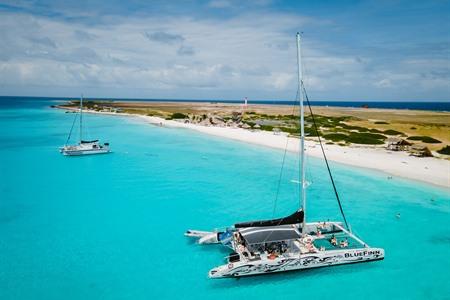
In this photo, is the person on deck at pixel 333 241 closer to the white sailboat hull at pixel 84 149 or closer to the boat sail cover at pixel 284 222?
the boat sail cover at pixel 284 222

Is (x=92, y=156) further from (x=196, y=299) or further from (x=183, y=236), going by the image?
(x=196, y=299)

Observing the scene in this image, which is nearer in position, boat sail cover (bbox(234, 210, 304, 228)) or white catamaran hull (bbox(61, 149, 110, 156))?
boat sail cover (bbox(234, 210, 304, 228))

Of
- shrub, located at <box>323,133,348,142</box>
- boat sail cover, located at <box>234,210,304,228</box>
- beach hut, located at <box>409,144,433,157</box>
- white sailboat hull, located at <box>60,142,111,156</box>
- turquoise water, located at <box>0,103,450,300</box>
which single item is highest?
shrub, located at <box>323,133,348,142</box>

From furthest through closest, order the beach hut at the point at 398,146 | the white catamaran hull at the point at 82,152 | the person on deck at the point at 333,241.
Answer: the white catamaran hull at the point at 82,152 → the beach hut at the point at 398,146 → the person on deck at the point at 333,241

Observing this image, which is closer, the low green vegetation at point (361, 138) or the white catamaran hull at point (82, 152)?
the white catamaran hull at point (82, 152)

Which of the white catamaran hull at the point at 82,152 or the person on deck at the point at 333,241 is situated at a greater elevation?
the white catamaran hull at the point at 82,152

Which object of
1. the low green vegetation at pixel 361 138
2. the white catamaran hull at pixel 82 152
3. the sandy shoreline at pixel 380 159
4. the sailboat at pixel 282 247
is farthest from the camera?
the low green vegetation at pixel 361 138

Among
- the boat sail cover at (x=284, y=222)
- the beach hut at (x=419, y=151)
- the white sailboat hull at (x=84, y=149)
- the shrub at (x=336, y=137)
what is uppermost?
the shrub at (x=336, y=137)

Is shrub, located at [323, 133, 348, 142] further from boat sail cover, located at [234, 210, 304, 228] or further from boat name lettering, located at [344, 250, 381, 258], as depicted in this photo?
boat name lettering, located at [344, 250, 381, 258]

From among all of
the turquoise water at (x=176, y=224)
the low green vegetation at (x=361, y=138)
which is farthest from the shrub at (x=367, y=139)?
the turquoise water at (x=176, y=224)

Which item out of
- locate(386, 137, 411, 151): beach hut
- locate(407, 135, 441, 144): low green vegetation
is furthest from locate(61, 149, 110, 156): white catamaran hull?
locate(407, 135, 441, 144): low green vegetation
